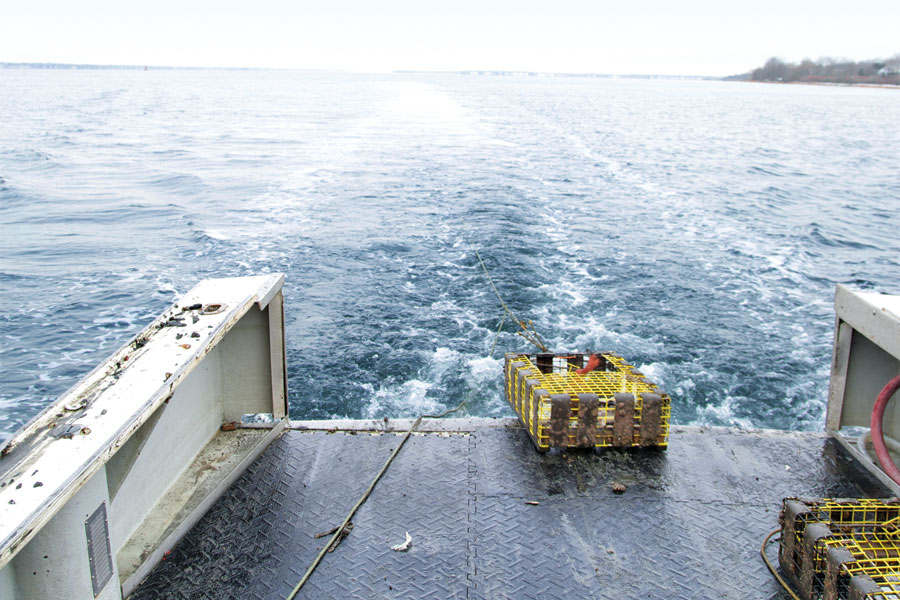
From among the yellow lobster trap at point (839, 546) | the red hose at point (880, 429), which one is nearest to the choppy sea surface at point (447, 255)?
the red hose at point (880, 429)

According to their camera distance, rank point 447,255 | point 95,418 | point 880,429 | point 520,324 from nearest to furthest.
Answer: point 95,418, point 880,429, point 520,324, point 447,255

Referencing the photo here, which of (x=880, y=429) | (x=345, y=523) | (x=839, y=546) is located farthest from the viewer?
(x=880, y=429)

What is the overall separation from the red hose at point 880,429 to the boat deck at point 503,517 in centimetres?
46

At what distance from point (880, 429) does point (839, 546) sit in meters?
2.05

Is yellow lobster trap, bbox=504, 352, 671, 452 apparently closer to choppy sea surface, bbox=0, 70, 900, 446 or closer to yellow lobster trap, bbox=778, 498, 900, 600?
yellow lobster trap, bbox=778, 498, 900, 600

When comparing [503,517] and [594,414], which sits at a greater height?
[594,414]

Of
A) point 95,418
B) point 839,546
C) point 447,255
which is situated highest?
point 95,418

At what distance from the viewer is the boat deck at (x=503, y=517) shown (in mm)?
5902

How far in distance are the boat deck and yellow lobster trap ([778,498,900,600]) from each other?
343 mm

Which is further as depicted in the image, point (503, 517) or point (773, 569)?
point (503, 517)

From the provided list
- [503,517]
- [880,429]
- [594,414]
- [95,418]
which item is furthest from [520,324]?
[95,418]

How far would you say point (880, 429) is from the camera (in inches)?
273

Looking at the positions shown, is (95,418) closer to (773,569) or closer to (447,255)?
(773,569)

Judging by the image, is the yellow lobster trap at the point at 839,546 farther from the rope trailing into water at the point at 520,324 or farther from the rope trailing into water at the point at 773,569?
the rope trailing into water at the point at 520,324
